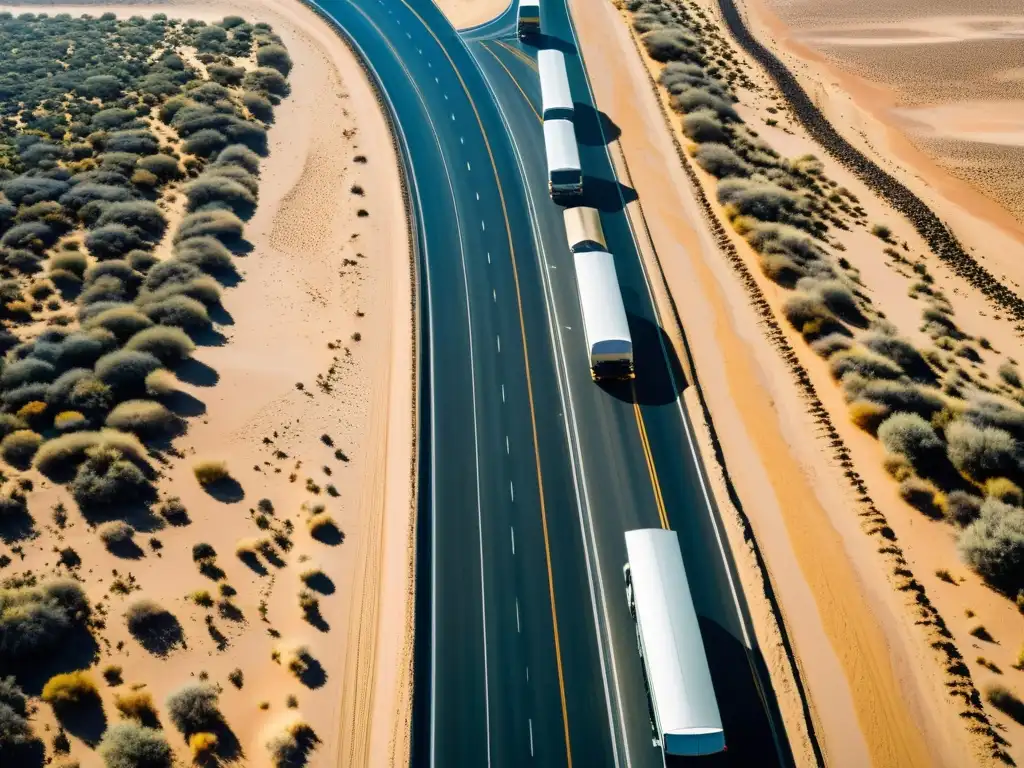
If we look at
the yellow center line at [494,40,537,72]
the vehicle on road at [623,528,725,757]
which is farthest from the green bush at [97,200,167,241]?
the vehicle on road at [623,528,725,757]

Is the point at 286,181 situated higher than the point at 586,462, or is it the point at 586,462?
the point at 286,181

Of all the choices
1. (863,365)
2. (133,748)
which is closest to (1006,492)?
(863,365)

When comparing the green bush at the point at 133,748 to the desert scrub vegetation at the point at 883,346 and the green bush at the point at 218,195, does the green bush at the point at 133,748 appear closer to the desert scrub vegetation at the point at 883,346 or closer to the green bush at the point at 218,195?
the desert scrub vegetation at the point at 883,346

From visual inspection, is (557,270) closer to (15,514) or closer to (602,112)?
(602,112)

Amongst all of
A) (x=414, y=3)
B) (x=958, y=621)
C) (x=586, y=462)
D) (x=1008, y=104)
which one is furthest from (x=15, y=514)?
(x=1008, y=104)

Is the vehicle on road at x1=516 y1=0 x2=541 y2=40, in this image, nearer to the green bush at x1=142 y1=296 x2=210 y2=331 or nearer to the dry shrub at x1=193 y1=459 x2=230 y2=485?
the green bush at x1=142 y1=296 x2=210 y2=331

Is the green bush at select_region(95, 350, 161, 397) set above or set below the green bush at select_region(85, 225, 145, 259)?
below

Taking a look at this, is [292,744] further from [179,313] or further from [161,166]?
[161,166]

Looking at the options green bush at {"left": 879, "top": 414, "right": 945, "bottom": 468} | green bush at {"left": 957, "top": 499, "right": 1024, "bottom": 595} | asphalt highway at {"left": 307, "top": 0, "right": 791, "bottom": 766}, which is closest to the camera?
asphalt highway at {"left": 307, "top": 0, "right": 791, "bottom": 766}
